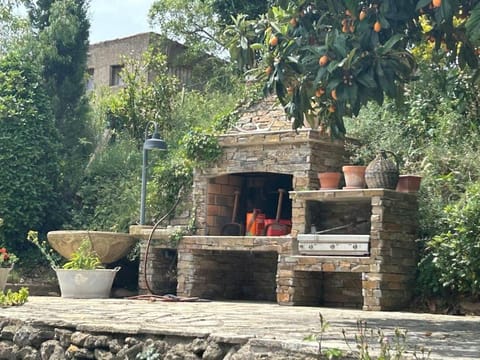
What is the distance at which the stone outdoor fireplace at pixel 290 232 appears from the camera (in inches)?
410

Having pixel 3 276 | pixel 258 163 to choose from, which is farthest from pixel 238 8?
pixel 3 276

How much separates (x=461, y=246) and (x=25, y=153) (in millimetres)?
7877

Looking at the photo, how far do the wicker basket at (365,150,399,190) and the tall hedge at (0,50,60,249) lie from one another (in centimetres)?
650

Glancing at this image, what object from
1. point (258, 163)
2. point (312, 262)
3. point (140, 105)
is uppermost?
point (140, 105)

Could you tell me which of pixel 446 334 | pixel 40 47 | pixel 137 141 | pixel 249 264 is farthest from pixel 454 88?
pixel 40 47

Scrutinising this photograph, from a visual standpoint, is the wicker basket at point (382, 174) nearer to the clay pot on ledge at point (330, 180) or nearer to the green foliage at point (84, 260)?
the clay pot on ledge at point (330, 180)

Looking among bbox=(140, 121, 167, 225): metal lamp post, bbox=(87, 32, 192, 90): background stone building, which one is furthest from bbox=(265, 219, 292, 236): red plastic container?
bbox=(87, 32, 192, 90): background stone building

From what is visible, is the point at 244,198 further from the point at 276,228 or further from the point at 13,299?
the point at 13,299

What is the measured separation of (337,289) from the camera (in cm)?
1155

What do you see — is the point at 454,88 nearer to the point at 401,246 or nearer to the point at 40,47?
the point at 401,246

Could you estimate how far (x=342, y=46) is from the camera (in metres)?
6.46

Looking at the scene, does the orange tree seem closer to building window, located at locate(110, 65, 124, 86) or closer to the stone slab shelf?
the stone slab shelf

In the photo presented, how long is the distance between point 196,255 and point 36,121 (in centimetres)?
→ 456

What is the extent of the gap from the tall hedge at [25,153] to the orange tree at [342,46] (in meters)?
8.05
